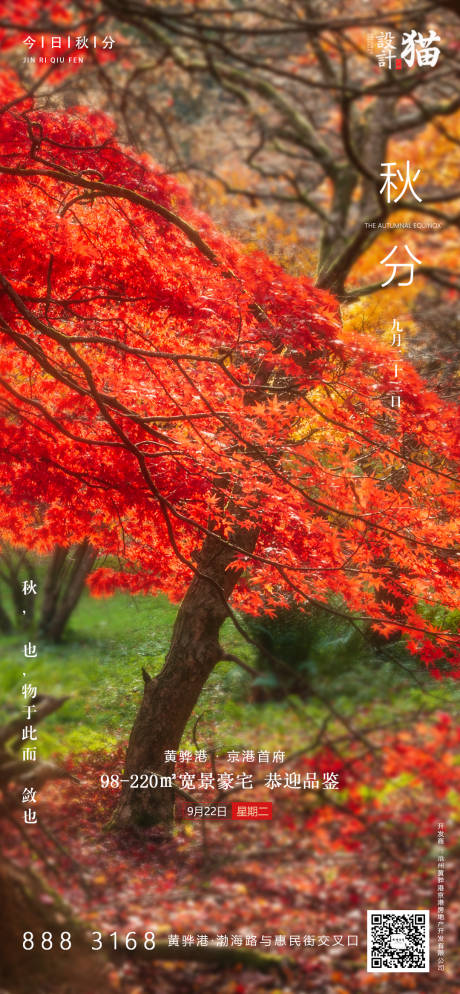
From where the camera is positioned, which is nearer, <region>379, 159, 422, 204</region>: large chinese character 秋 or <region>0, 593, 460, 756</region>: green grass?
<region>379, 159, 422, 204</region>: large chinese character 秋

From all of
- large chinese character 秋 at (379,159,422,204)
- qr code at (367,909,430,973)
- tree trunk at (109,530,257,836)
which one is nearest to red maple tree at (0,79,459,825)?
tree trunk at (109,530,257,836)

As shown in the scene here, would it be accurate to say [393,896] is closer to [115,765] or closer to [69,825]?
[69,825]

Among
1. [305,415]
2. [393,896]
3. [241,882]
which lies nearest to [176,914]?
[241,882]

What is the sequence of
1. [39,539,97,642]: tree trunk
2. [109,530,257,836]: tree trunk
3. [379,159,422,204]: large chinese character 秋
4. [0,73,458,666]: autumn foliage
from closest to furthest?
[379,159,422,204]: large chinese character 秋 → [0,73,458,666]: autumn foliage → [109,530,257,836]: tree trunk → [39,539,97,642]: tree trunk

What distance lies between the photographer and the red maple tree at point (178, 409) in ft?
15.4

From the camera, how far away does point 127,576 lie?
638 centimetres

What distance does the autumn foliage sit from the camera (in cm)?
465

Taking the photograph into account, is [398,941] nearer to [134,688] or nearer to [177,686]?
[177,686]

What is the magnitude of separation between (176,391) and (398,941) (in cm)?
369

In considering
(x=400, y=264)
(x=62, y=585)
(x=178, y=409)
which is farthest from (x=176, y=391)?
(x=62, y=585)

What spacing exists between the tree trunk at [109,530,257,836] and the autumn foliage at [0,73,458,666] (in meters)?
0.25

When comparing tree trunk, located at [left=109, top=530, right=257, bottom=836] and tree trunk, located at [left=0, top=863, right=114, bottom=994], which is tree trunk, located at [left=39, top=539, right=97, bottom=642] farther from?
tree trunk, located at [left=0, top=863, right=114, bottom=994]

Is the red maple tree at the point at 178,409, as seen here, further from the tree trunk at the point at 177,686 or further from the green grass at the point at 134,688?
the green grass at the point at 134,688

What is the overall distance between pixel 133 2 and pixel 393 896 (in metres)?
4.15
